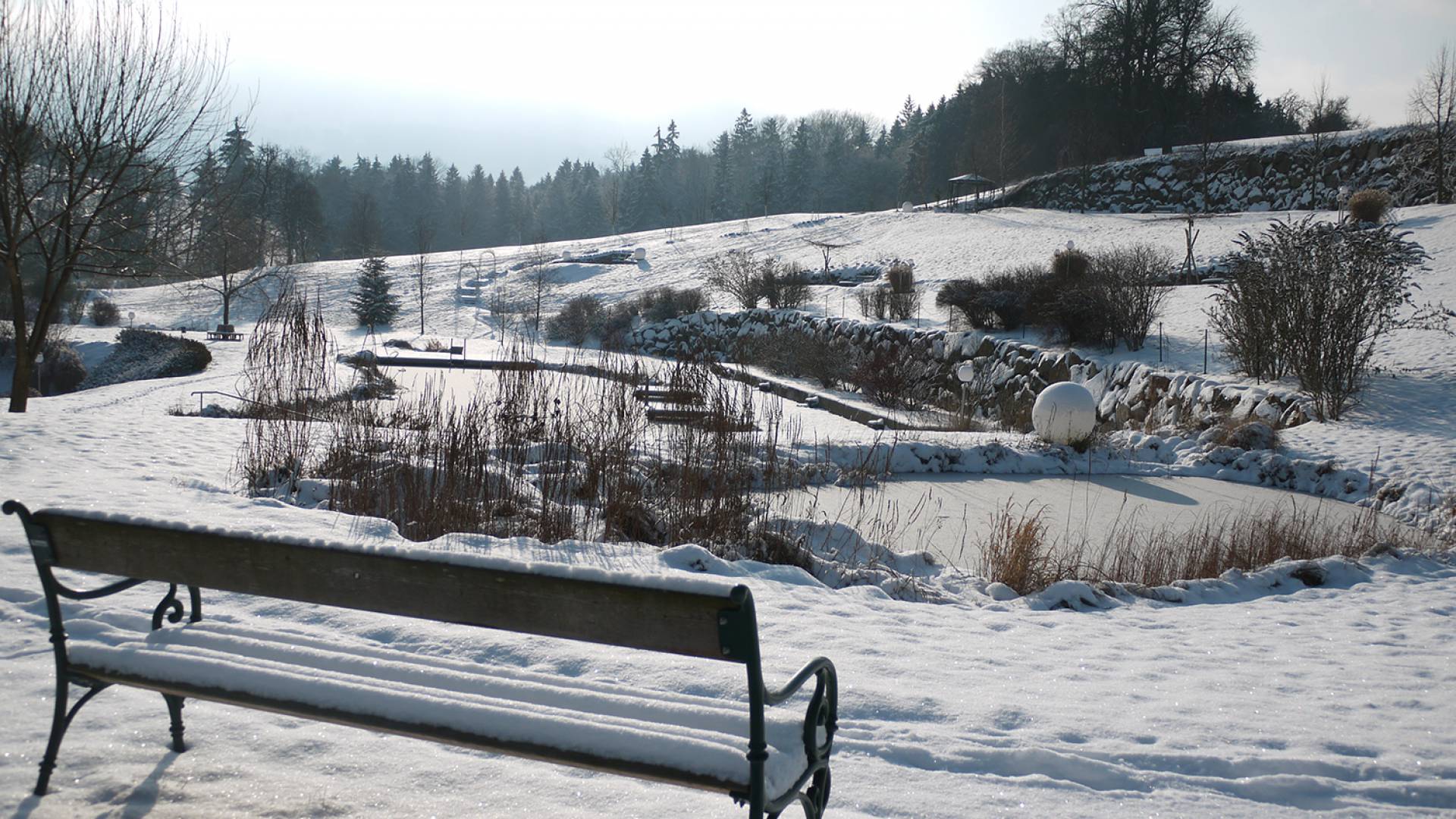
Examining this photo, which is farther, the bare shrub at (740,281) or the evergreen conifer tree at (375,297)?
the evergreen conifer tree at (375,297)

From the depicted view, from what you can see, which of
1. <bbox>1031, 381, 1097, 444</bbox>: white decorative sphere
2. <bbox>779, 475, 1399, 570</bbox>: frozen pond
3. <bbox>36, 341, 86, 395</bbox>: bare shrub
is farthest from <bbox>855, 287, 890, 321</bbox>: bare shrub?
<bbox>36, 341, 86, 395</bbox>: bare shrub

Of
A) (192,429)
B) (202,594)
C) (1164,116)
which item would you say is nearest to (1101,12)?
(1164,116)

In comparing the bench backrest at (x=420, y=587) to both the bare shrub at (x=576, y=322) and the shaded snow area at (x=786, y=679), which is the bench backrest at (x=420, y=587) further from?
the bare shrub at (x=576, y=322)

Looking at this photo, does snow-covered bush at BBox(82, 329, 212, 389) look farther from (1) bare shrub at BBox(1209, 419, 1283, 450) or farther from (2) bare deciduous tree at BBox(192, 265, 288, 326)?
(1) bare shrub at BBox(1209, 419, 1283, 450)

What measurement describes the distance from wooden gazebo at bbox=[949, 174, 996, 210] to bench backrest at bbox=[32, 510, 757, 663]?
44.8 meters

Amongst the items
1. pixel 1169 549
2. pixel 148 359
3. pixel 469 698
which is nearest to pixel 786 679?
pixel 469 698

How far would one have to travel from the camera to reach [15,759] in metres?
2.55

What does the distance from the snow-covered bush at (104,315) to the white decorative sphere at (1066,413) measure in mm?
37985

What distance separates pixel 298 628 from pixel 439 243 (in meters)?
75.4

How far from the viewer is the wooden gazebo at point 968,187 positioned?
147 feet

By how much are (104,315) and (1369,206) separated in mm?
41734

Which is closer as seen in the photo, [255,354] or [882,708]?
[882,708]

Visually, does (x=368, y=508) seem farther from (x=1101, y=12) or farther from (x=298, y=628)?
(x=1101, y=12)

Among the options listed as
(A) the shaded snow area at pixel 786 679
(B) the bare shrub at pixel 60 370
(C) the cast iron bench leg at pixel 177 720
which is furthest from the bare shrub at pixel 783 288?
(C) the cast iron bench leg at pixel 177 720
